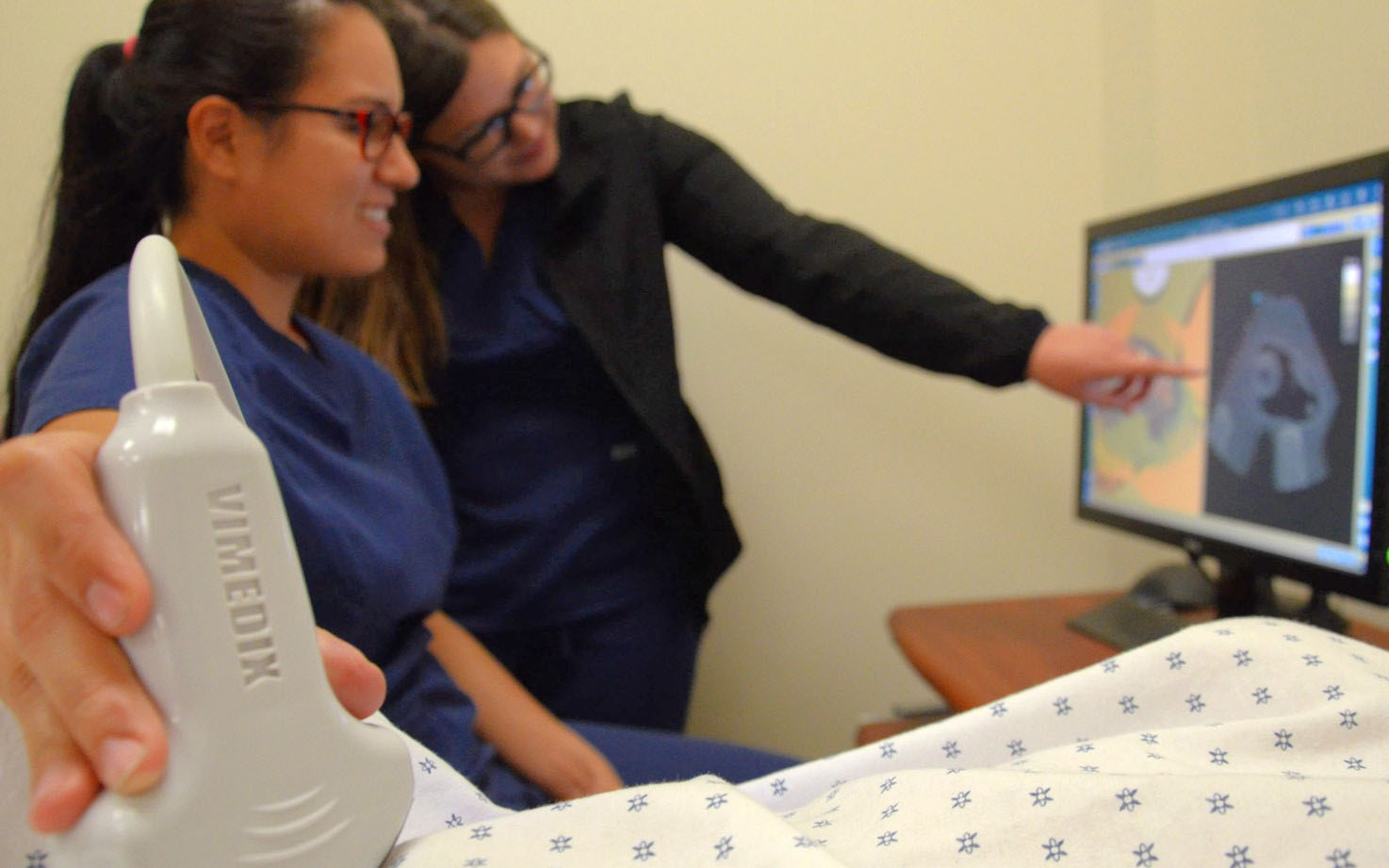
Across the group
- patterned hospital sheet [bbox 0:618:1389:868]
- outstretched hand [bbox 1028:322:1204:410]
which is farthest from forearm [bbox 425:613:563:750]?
outstretched hand [bbox 1028:322:1204:410]

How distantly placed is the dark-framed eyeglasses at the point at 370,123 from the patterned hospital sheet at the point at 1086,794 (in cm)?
47

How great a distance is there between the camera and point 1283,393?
76 centimetres

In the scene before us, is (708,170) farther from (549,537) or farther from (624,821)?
(624,821)

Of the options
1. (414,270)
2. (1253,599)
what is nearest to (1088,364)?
(1253,599)

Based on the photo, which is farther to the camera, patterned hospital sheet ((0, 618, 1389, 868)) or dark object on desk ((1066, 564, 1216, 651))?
dark object on desk ((1066, 564, 1216, 651))

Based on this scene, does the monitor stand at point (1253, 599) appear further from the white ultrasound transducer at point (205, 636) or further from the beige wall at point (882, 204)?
the white ultrasound transducer at point (205, 636)

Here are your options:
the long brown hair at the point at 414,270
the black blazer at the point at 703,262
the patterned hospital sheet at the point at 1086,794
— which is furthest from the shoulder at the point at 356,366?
the patterned hospital sheet at the point at 1086,794

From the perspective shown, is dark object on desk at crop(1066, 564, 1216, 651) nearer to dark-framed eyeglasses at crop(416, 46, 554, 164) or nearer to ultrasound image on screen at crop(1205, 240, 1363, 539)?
ultrasound image on screen at crop(1205, 240, 1363, 539)

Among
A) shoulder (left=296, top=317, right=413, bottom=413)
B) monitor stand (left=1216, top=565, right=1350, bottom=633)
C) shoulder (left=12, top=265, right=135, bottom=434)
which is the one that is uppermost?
shoulder (left=12, top=265, right=135, bottom=434)

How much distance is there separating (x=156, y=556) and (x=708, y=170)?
86 centimetres

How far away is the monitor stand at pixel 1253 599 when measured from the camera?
80 centimetres

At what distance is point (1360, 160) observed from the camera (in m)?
0.68

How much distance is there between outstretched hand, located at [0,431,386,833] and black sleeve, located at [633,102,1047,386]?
0.77 metres

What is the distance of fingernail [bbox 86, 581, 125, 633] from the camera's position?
252mm
